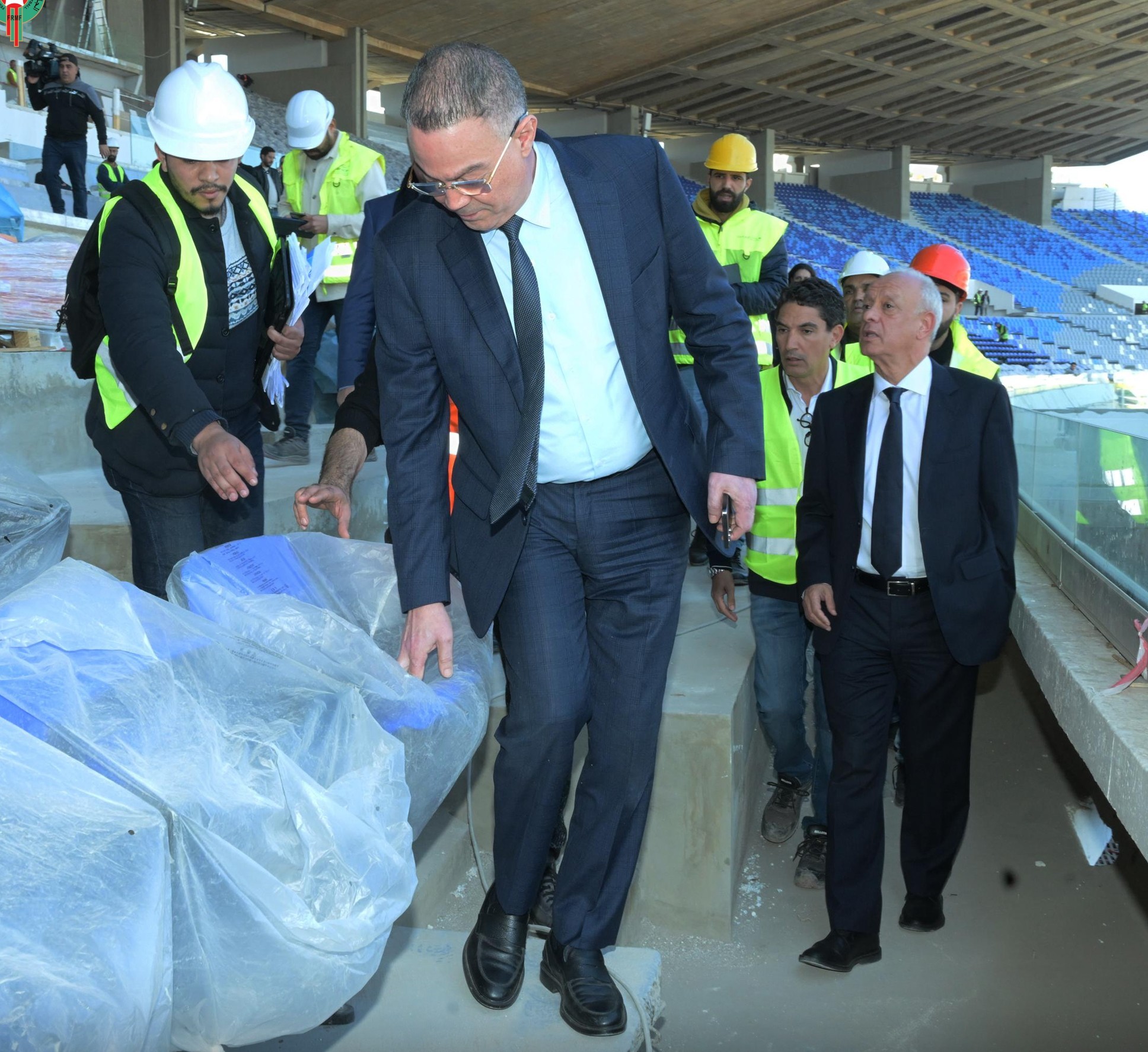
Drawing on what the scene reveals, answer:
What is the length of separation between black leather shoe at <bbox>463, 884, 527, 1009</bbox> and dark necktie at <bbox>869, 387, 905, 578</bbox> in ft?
4.64

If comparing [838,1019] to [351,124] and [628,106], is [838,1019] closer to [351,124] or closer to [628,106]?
[351,124]

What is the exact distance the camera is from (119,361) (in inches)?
106

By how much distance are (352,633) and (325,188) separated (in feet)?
12.2

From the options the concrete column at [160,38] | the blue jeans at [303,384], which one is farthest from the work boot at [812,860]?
the concrete column at [160,38]

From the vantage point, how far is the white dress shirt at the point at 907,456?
3242 mm

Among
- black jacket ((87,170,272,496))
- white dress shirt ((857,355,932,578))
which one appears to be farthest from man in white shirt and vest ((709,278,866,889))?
black jacket ((87,170,272,496))

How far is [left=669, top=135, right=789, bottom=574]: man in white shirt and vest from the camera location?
5129 mm

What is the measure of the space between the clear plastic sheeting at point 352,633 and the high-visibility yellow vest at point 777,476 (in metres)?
1.41

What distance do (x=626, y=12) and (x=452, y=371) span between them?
25042 mm

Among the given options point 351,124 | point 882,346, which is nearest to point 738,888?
point 882,346

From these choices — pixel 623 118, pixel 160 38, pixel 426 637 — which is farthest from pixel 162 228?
pixel 623 118

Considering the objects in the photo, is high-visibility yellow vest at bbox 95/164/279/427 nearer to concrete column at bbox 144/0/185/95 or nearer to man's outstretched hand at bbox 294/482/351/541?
man's outstretched hand at bbox 294/482/351/541

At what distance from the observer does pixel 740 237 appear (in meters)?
5.21

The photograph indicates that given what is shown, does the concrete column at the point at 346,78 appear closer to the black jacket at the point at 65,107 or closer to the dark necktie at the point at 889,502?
the black jacket at the point at 65,107
